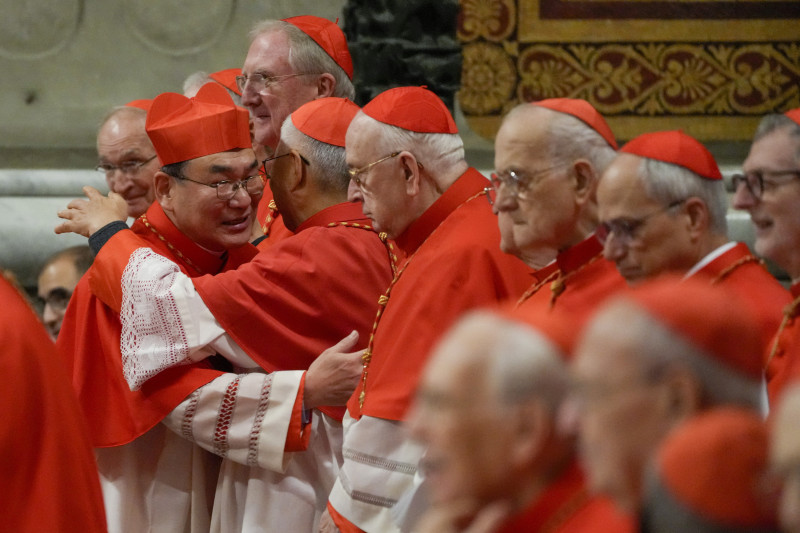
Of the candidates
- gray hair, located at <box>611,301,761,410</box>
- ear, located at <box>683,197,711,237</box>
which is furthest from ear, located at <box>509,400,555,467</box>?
ear, located at <box>683,197,711,237</box>

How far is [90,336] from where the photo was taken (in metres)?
3.75

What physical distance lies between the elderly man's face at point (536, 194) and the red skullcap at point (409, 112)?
582mm

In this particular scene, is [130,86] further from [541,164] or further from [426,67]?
[541,164]

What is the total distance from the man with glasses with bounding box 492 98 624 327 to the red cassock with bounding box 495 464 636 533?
1.28m

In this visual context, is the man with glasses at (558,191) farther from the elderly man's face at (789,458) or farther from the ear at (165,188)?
the elderly man's face at (789,458)

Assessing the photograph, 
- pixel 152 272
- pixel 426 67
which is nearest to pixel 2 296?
pixel 152 272

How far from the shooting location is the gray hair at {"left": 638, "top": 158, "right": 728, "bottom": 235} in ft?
7.63

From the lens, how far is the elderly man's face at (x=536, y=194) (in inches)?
104

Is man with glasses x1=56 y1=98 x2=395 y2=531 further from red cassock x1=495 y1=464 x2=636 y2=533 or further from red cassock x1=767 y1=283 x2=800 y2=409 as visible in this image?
red cassock x1=495 y1=464 x2=636 y2=533

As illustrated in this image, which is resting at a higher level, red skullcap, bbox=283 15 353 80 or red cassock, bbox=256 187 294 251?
red skullcap, bbox=283 15 353 80

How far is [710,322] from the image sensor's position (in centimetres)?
121

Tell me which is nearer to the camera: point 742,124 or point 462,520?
point 462,520

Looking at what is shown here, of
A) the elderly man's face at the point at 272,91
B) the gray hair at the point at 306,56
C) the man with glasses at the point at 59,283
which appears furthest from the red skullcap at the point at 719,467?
the man with glasses at the point at 59,283

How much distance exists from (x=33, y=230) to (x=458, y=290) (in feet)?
11.9
